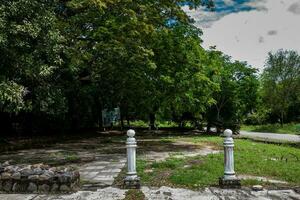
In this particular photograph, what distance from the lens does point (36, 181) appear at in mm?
8867

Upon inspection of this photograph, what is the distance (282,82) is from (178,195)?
1953 inches

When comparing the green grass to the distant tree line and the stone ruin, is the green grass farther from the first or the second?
the distant tree line

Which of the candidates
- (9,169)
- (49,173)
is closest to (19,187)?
(9,169)

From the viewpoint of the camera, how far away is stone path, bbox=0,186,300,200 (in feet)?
27.1

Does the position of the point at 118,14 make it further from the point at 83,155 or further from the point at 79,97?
the point at 79,97

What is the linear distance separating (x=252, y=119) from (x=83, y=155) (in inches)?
1952

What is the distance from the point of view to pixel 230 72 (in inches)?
1532

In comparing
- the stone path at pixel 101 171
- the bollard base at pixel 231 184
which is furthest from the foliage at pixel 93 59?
the bollard base at pixel 231 184

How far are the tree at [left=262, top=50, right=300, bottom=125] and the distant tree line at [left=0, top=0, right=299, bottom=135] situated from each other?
605 inches

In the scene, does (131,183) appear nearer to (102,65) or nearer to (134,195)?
(134,195)

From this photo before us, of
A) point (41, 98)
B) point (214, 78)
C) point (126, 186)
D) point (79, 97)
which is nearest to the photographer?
point (126, 186)

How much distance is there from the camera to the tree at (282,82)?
2143 inches

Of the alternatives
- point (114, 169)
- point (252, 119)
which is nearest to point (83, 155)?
point (114, 169)

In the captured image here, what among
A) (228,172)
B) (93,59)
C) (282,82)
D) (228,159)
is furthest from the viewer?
(282,82)
